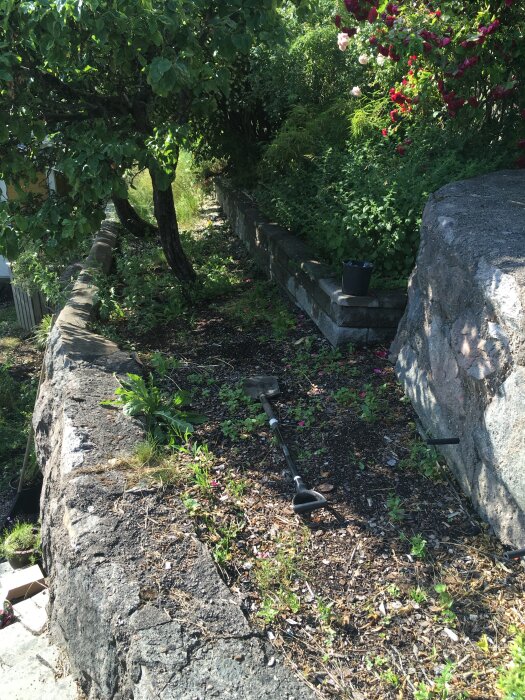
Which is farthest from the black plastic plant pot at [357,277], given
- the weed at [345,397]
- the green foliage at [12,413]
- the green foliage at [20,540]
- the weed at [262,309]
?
the green foliage at [12,413]

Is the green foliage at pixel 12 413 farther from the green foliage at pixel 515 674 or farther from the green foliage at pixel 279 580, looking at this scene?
the green foliage at pixel 515 674

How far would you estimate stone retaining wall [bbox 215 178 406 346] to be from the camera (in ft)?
14.9

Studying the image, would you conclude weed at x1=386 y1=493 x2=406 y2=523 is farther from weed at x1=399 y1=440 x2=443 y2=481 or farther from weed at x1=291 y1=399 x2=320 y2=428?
weed at x1=291 y1=399 x2=320 y2=428

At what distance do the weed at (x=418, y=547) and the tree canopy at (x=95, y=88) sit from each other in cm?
290

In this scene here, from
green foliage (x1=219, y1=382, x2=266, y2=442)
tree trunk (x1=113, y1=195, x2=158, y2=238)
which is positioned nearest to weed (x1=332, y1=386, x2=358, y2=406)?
green foliage (x1=219, y1=382, x2=266, y2=442)

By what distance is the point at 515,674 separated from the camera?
2.21 m

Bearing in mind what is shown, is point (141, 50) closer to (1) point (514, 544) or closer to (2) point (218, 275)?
(2) point (218, 275)

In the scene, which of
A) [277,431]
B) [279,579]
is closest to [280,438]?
[277,431]

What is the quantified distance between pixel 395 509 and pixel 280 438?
806 mm

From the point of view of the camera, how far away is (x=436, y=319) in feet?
11.9

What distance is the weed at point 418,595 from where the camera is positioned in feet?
8.54

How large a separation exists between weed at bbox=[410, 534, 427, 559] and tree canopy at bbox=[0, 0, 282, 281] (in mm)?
2897

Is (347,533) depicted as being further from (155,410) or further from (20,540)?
(20,540)

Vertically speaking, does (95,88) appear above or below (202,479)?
above
